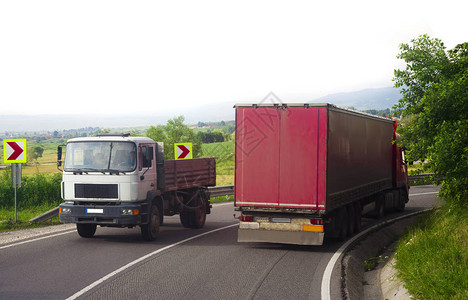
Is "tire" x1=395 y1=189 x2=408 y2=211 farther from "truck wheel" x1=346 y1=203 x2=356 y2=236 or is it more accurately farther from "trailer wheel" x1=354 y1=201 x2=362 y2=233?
"truck wheel" x1=346 y1=203 x2=356 y2=236

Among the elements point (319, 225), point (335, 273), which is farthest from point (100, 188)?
point (335, 273)

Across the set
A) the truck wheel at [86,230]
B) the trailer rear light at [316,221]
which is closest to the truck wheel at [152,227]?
the truck wheel at [86,230]

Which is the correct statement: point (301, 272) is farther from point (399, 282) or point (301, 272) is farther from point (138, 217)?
point (138, 217)

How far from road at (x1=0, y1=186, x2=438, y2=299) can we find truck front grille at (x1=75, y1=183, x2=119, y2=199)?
1.17 meters

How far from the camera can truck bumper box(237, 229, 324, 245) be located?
40.2ft

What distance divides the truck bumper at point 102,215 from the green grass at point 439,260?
242 inches

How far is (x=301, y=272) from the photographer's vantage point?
10109 mm

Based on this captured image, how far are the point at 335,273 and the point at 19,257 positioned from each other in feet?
21.0

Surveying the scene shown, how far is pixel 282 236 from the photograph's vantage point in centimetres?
1246

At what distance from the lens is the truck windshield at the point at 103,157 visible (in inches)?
518

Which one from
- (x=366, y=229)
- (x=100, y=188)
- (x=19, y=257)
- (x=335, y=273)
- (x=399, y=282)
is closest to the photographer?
(x=399, y=282)

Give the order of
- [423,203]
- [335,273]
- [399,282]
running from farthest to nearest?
[423,203] → [335,273] → [399,282]

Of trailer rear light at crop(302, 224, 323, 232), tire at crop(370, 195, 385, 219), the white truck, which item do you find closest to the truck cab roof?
the white truck

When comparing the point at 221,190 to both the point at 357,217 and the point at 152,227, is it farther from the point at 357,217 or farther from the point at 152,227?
the point at 152,227
